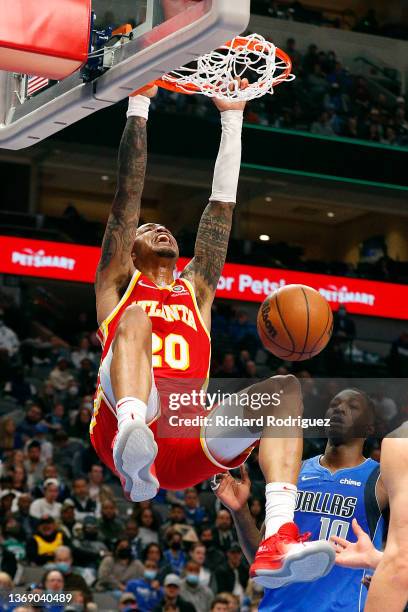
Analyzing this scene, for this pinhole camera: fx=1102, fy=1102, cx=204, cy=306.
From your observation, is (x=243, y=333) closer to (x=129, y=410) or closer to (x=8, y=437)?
(x=8, y=437)

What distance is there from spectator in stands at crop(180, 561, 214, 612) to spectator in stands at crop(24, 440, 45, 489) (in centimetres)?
188

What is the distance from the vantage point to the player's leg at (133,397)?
4.18m

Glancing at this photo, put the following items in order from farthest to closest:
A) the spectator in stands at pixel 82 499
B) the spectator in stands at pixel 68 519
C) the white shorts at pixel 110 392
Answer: the spectator in stands at pixel 82 499
the spectator in stands at pixel 68 519
the white shorts at pixel 110 392

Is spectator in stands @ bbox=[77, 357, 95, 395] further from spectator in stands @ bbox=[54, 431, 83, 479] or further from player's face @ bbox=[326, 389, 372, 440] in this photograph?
player's face @ bbox=[326, 389, 372, 440]

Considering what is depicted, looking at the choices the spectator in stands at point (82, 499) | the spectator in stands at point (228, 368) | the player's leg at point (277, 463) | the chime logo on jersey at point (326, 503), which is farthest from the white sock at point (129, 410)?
the spectator in stands at point (228, 368)

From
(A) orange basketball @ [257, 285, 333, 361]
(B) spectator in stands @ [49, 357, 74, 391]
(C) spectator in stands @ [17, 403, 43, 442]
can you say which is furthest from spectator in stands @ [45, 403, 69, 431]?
Result: (A) orange basketball @ [257, 285, 333, 361]

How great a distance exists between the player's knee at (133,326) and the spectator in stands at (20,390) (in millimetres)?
8544

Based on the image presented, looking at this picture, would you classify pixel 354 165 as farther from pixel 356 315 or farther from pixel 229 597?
pixel 229 597

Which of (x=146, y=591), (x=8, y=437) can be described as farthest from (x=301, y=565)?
(x=8, y=437)

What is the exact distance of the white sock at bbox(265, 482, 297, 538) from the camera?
172 inches

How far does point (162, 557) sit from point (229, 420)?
5.80 metres

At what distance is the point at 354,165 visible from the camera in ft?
51.4

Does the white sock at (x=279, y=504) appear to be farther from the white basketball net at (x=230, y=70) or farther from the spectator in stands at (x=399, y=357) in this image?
the spectator in stands at (x=399, y=357)

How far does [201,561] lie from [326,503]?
548cm
